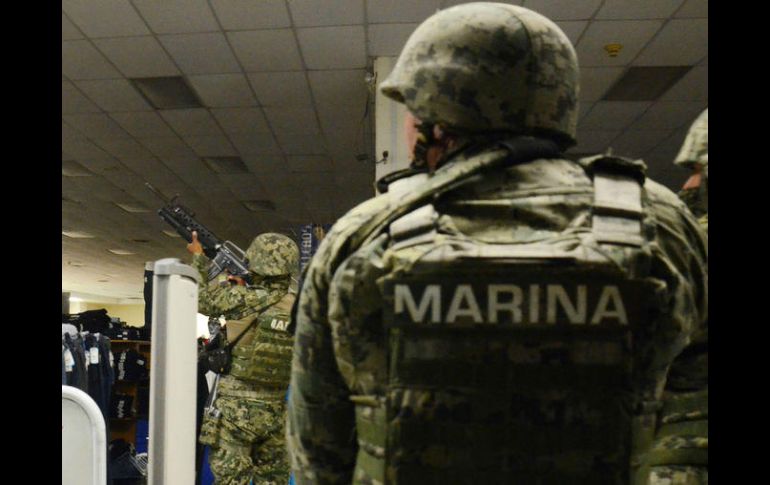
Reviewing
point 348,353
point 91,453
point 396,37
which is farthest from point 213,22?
point 348,353

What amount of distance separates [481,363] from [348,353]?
9.1 inches

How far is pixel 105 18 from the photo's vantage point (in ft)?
14.7

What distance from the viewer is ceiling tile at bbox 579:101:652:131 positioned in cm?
584

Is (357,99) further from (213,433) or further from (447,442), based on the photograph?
(447,442)

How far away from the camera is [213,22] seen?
450 centimetres

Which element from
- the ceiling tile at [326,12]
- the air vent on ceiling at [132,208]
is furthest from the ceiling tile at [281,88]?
the air vent on ceiling at [132,208]

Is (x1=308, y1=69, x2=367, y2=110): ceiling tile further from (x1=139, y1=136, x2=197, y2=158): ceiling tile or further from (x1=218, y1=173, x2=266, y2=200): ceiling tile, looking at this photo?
(x1=218, y1=173, x2=266, y2=200): ceiling tile

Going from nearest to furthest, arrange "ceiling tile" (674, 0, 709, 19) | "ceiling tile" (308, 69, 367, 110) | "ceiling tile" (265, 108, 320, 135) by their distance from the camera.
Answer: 1. "ceiling tile" (674, 0, 709, 19)
2. "ceiling tile" (308, 69, 367, 110)
3. "ceiling tile" (265, 108, 320, 135)

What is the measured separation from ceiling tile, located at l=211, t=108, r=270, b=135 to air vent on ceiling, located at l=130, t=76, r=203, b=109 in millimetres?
277

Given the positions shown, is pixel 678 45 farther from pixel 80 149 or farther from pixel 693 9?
pixel 80 149

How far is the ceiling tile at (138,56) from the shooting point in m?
4.84

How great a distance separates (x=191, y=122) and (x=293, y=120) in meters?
1.06

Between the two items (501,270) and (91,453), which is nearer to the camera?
(501,270)

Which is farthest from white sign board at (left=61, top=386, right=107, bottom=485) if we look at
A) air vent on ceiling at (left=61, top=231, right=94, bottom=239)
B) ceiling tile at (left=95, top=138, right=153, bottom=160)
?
air vent on ceiling at (left=61, top=231, right=94, bottom=239)
